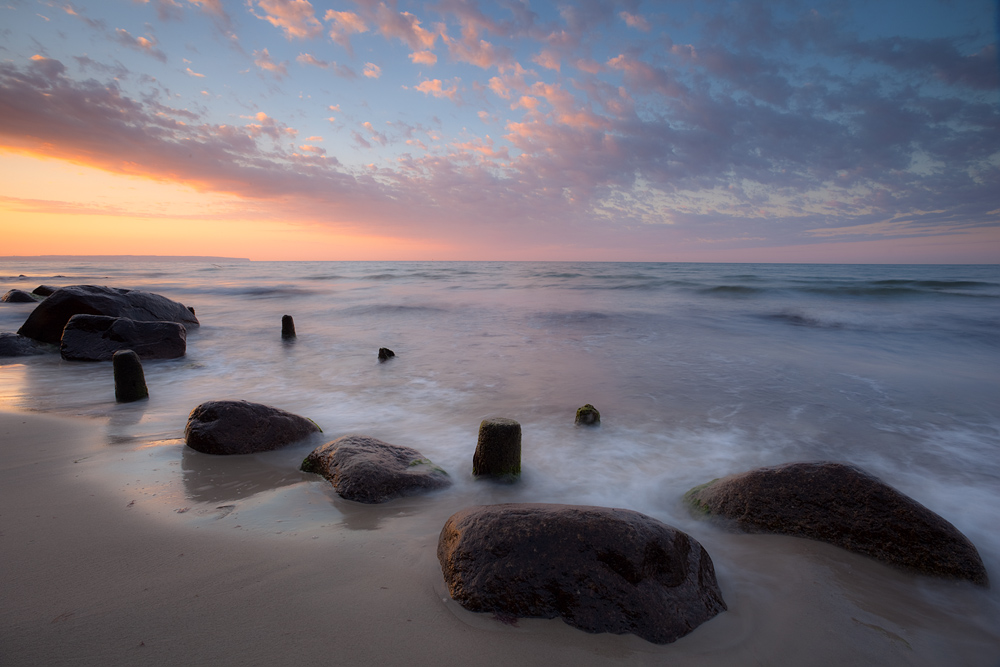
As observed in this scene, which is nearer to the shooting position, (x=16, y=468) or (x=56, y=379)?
(x=16, y=468)

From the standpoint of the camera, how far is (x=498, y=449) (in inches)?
146

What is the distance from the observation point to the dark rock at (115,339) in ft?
24.2

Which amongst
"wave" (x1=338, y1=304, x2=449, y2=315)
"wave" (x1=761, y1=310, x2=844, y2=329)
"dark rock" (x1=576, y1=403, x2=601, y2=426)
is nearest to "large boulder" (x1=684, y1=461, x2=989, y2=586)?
"dark rock" (x1=576, y1=403, x2=601, y2=426)

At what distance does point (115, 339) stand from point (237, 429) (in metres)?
5.73

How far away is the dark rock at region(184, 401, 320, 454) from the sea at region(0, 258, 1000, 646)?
13 centimetres

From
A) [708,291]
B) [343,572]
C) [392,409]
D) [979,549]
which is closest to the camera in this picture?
[343,572]

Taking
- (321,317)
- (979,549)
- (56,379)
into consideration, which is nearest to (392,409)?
(56,379)

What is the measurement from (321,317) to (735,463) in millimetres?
15018

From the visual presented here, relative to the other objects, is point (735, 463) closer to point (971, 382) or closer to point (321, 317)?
point (971, 382)

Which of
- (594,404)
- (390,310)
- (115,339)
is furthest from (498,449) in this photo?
(390,310)

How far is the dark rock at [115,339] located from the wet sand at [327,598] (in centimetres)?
535

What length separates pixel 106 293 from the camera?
936 cm

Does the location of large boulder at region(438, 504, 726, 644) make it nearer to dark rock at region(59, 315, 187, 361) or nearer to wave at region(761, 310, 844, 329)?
dark rock at region(59, 315, 187, 361)

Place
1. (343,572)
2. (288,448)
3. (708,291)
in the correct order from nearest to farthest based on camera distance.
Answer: (343,572)
(288,448)
(708,291)
